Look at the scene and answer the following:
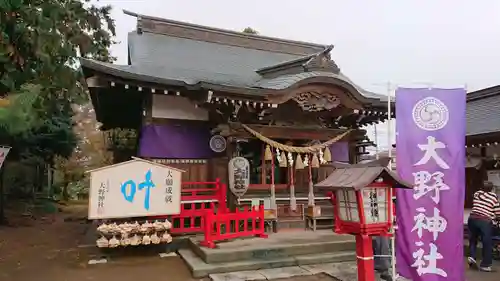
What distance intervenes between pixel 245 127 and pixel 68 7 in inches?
173

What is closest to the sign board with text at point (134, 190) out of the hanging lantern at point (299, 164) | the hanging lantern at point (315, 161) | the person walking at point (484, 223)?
the hanging lantern at point (299, 164)

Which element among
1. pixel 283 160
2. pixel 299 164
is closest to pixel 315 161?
pixel 299 164

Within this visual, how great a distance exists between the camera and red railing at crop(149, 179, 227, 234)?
8.23 meters

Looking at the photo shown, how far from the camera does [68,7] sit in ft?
23.1

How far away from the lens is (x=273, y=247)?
698 cm

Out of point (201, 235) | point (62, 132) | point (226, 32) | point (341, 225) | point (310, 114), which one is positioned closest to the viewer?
point (341, 225)

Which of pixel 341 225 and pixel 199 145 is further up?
pixel 199 145

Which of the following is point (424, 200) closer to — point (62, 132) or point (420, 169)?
point (420, 169)

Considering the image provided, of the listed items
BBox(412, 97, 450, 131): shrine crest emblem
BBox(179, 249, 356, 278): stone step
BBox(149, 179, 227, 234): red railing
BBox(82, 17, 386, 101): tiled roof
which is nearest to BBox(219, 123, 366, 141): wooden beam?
BBox(82, 17, 386, 101): tiled roof

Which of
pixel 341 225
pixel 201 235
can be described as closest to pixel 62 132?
pixel 201 235

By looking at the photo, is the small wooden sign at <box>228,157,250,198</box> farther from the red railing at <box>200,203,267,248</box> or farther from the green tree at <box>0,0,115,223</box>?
the green tree at <box>0,0,115,223</box>

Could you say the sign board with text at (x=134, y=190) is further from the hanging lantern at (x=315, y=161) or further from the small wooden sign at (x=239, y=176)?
the hanging lantern at (x=315, y=161)

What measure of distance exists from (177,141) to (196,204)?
166 centimetres

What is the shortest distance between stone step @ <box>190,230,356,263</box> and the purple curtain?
2.34 meters
